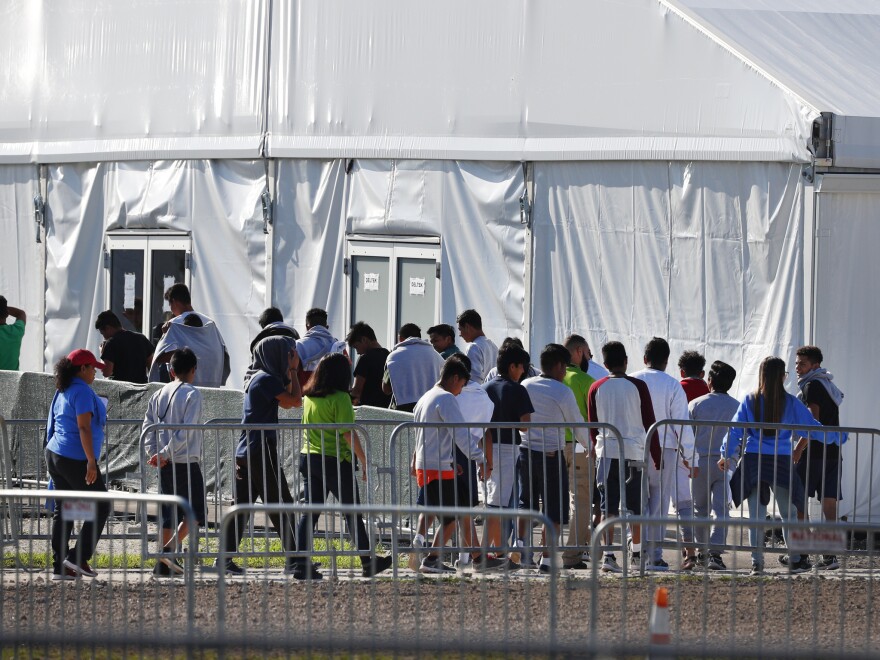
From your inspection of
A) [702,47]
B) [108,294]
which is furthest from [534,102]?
[108,294]

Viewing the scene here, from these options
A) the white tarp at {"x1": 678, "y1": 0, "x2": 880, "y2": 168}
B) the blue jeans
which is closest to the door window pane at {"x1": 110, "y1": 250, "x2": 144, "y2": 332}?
the white tarp at {"x1": 678, "y1": 0, "x2": 880, "y2": 168}

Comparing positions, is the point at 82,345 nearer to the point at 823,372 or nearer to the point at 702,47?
the point at 702,47

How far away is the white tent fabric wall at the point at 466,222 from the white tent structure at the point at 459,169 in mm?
24

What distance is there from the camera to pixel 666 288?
13.5m

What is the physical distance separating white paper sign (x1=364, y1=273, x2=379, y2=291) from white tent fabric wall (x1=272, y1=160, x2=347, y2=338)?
303 mm

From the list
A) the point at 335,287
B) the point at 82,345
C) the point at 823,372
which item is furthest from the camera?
the point at 82,345

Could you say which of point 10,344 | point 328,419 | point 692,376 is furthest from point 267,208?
point 328,419

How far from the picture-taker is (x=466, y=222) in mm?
15203

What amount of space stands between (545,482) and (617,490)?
511 millimetres

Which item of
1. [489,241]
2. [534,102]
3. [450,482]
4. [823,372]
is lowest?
[450,482]

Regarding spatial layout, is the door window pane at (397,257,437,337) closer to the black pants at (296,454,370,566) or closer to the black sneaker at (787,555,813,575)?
the black pants at (296,454,370,566)

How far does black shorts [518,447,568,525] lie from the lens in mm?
10336

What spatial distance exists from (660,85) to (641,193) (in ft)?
3.12

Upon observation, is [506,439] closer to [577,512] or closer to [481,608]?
[577,512]
